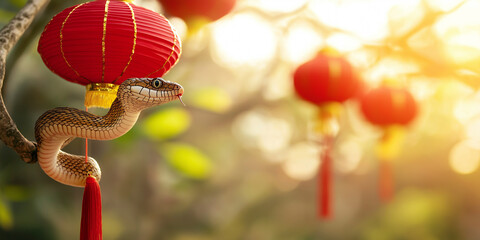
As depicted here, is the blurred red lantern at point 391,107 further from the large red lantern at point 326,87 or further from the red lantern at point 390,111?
the large red lantern at point 326,87

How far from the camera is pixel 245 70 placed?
14.4ft

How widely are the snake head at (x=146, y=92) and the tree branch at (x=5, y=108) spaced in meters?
0.16

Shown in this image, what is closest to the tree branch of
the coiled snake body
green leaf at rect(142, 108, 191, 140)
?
the coiled snake body

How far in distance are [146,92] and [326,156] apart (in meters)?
0.85

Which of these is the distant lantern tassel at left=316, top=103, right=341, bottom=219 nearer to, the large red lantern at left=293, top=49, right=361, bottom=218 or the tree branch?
the large red lantern at left=293, top=49, right=361, bottom=218

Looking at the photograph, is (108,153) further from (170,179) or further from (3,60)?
(3,60)

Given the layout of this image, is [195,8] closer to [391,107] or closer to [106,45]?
[106,45]

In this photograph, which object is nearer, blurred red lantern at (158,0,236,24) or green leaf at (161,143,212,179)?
blurred red lantern at (158,0,236,24)

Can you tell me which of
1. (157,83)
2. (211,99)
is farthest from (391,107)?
(157,83)

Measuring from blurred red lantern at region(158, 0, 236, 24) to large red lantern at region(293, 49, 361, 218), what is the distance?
40cm

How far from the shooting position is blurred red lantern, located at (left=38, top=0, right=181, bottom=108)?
2.31 ft

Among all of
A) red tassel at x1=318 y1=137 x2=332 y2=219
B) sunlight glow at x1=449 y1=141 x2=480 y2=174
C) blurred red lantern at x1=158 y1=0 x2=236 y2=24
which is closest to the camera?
blurred red lantern at x1=158 y1=0 x2=236 y2=24

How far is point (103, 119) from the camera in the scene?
2.38ft

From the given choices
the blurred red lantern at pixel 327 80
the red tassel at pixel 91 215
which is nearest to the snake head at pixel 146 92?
the red tassel at pixel 91 215
